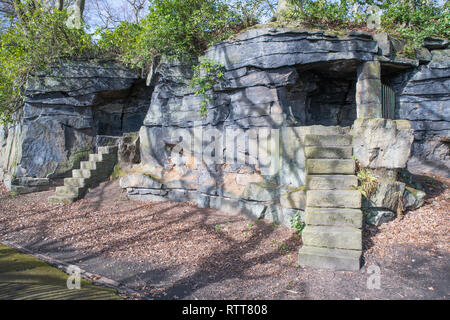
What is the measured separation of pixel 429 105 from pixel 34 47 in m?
12.2

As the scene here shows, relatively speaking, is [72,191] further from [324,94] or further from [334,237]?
[324,94]

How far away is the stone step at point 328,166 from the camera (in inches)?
187

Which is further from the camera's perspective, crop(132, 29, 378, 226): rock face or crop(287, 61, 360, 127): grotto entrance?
crop(287, 61, 360, 127): grotto entrance

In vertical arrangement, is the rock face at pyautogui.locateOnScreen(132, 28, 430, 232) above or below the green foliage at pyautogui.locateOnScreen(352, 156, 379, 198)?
above

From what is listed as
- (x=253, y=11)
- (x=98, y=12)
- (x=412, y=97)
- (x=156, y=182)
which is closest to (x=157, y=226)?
(x=156, y=182)

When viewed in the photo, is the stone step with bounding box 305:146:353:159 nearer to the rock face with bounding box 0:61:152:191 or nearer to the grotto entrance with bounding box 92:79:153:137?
the rock face with bounding box 0:61:152:191

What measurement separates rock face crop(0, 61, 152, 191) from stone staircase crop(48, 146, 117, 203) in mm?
1452

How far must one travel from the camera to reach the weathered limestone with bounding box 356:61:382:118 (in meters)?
7.43

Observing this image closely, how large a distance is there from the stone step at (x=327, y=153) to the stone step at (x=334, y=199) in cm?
70

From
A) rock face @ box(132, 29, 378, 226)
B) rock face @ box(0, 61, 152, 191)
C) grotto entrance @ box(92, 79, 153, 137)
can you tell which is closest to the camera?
rock face @ box(132, 29, 378, 226)

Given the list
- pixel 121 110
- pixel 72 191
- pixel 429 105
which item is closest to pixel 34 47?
pixel 121 110

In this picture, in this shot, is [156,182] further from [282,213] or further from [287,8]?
[287,8]

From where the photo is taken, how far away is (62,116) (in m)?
10.3

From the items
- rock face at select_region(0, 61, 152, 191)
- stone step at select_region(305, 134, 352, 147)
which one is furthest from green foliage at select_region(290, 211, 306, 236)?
rock face at select_region(0, 61, 152, 191)
